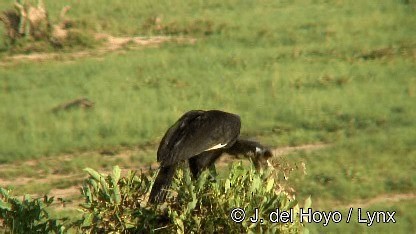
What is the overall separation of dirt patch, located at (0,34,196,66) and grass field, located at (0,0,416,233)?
12 cm

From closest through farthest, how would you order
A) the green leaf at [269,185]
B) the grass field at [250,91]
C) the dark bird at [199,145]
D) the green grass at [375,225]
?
the green leaf at [269,185]
the dark bird at [199,145]
the green grass at [375,225]
the grass field at [250,91]

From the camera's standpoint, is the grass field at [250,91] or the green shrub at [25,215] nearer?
the green shrub at [25,215]

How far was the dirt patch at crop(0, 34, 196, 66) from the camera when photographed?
16.3m

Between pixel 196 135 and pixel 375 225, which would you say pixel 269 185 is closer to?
pixel 196 135

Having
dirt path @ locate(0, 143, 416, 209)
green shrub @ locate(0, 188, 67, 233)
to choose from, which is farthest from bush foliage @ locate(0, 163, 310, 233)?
dirt path @ locate(0, 143, 416, 209)

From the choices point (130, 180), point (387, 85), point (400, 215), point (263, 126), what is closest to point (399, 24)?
point (387, 85)

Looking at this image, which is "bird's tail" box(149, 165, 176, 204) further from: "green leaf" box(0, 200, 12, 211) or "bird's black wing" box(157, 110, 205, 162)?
"green leaf" box(0, 200, 12, 211)

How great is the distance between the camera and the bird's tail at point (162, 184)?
15.6ft

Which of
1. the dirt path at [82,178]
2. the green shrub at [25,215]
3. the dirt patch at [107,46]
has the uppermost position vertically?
the dirt patch at [107,46]

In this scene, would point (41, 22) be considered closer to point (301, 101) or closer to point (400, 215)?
point (301, 101)

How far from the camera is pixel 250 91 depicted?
13.8 meters

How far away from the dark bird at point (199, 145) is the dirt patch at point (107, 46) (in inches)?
431

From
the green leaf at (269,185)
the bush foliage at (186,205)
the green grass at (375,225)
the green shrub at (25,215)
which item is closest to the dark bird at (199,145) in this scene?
the bush foliage at (186,205)

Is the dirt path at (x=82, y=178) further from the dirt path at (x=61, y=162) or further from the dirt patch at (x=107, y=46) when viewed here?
the dirt patch at (x=107, y=46)
